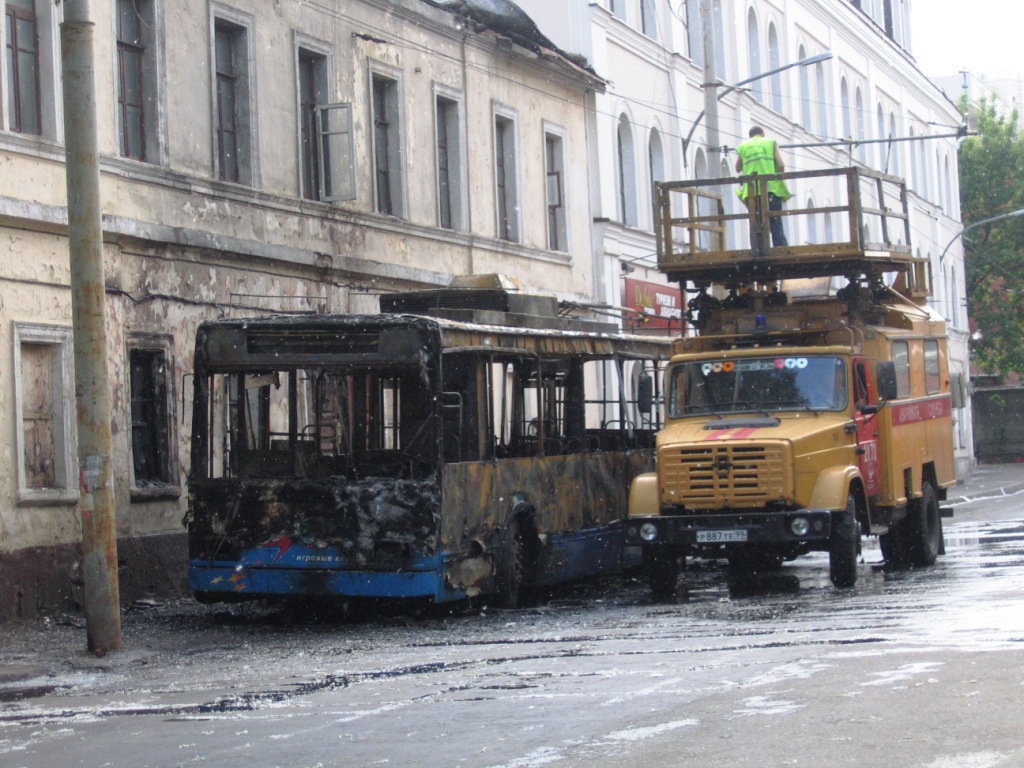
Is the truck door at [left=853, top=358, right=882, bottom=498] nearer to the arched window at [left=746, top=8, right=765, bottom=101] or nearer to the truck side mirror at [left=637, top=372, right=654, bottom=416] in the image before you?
the truck side mirror at [left=637, top=372, right=654, bottom=416]

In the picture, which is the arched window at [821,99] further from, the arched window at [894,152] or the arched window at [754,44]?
the arched window at [894,152]

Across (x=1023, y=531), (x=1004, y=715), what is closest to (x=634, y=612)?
(x=1004, y=715)

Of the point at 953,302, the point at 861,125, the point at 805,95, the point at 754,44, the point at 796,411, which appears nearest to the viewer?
the point at 796,411

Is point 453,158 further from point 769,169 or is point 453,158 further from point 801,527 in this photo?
point 801,527

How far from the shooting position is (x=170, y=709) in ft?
33.7

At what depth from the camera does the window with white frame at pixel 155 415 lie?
19375 mm

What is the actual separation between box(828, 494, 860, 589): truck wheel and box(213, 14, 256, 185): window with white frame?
29.3 ft

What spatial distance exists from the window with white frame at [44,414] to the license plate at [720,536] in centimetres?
645

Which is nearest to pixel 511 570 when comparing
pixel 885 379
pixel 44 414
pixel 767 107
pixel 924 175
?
pixel 885 379

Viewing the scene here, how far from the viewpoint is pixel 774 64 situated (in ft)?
145

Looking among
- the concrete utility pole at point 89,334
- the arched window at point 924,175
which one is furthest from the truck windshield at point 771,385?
the arched window at point 924,175

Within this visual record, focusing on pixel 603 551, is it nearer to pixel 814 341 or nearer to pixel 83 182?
pixel 814 341

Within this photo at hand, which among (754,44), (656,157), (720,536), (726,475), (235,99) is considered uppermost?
(754,44)

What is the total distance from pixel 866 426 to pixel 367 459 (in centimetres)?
527
